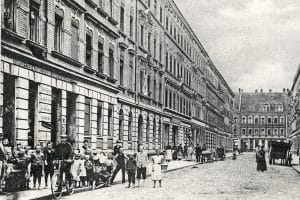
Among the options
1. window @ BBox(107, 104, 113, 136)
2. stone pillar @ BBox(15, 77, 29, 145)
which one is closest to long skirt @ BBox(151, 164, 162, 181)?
stone pillar @ BBox(15, 77, 29, 145)

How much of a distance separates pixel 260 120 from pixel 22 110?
12175 cm

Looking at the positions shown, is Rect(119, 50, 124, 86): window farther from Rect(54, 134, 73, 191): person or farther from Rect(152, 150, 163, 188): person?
Rect(54, 134, 73, 191): person

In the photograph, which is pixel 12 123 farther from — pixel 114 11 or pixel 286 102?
pixel 286 102

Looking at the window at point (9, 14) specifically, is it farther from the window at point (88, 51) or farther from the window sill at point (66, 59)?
the window at point (88, 51)

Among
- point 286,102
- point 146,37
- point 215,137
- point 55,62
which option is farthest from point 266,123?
point 55,62

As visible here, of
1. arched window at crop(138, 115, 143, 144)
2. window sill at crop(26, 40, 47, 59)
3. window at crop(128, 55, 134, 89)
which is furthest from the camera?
arched window at crop(138, 115, 143, 144)

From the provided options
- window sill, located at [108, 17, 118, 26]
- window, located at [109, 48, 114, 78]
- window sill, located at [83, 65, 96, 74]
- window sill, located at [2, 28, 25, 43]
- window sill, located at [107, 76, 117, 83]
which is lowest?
window sill, located at [107, 76, 117, 83]

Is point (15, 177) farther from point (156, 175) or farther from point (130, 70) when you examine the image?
point (130, 70)

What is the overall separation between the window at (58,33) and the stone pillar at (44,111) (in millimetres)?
1956

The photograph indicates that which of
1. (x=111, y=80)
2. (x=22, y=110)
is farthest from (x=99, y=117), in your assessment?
(x=22, y=110)

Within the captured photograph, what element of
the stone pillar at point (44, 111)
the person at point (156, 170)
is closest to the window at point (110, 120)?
the stone pillar at point (44, 111)

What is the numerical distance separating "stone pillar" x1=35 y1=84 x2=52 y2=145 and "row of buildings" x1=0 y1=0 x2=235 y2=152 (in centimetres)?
3

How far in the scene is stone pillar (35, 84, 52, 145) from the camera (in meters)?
18.2

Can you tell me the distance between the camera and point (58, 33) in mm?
20469
